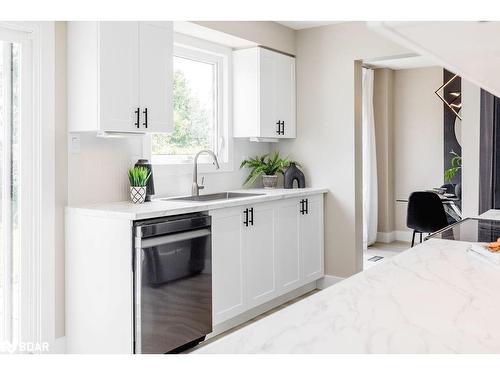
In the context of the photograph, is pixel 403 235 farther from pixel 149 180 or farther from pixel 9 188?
pixel 9 188

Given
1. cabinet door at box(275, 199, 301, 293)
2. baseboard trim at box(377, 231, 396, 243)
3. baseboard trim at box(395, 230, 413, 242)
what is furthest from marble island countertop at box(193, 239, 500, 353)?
baseboard trim at box(395, 230, 413, 242)

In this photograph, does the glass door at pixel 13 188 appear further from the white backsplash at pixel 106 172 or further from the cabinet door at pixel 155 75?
the cabinet door at pixel 155 75

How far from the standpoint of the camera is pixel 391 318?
1.05 metres

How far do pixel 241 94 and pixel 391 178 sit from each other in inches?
134

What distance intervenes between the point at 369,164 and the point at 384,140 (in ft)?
1.68

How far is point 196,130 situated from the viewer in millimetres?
4188

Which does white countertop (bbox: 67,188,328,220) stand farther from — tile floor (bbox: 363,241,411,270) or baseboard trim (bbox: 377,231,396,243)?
baseboard trim (bbox: 377,231,396,243)

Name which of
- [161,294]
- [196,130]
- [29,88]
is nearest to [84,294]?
[161,294]

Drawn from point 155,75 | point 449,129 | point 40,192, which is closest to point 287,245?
point 155,75

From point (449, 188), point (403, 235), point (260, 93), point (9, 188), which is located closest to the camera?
point (9, 188)

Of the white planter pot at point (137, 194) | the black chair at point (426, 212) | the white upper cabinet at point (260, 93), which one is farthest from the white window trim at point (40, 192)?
the black chair at point (426, 212)

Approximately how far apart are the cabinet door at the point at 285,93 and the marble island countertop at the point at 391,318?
3.17 m

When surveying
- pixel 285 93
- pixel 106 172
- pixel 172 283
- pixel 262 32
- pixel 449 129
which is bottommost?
pixel 172 283
